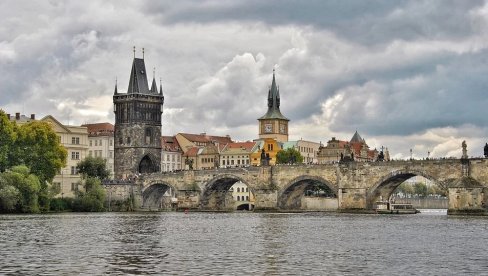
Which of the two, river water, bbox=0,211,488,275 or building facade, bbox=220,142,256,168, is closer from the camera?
river water, bbox=0,211,488,275

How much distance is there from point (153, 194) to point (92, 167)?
14.6 meters

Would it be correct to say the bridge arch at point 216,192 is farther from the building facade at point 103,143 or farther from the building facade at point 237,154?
the building facade at point 237,154

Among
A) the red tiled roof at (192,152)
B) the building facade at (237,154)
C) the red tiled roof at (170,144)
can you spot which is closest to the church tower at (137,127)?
the red tiled roof at (170,144)

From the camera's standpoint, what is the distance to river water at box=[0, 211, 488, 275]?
3597cm

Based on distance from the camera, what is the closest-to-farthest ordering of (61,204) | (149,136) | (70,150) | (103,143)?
(61,204)
(70,150)
(149,136)
(103,143)

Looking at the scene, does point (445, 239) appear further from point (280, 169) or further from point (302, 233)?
point (280, 169)

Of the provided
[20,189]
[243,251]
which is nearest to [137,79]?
[20,189]

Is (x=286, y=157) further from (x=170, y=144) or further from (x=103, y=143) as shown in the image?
(x=170, y=144)

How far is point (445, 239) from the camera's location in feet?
176

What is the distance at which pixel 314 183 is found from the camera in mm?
119688

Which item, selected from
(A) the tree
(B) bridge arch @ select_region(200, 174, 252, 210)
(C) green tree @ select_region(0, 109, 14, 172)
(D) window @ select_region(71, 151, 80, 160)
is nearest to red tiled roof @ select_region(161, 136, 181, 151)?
(D) window @ select_region(71, 151, 80, 160)

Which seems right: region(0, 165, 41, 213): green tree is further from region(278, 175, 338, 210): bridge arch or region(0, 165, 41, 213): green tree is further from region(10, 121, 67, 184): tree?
region(278, 175, 338, 210): bridge arch

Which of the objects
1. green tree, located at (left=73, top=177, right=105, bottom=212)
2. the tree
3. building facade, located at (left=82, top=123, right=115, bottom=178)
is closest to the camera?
the tree

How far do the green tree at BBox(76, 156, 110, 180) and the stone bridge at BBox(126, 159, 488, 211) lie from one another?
7.50 meters
